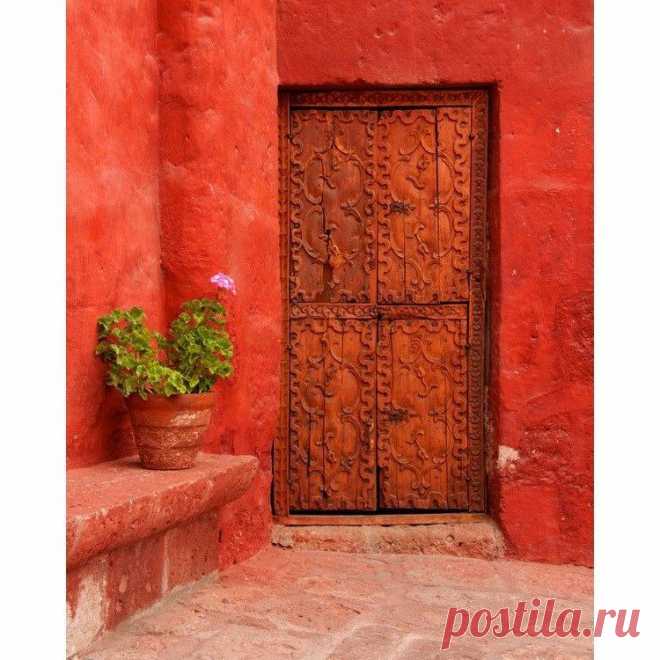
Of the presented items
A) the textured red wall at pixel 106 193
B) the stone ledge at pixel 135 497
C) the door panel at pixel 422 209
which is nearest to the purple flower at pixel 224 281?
the textured red wall at pixel 106 193

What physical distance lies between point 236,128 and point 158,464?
155 centimetres

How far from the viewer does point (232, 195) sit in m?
3.59

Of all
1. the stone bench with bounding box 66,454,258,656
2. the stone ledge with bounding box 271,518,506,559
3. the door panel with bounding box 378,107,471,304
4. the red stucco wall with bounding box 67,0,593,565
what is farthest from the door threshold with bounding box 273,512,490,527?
the door panel with bounding box 378,107,471,304

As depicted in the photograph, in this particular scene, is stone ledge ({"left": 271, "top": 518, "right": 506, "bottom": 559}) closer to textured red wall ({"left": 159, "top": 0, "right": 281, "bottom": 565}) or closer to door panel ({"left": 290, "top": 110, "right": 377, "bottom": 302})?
textured red wall ({"left": 159, "top": 0, "right": 281, "bottom": 565})

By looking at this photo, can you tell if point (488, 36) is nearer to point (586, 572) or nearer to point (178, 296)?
point (178, 296)

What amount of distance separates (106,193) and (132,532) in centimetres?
126

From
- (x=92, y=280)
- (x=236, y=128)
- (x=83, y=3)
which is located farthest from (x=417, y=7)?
(x=92, y=280)

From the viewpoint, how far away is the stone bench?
7.85 feet

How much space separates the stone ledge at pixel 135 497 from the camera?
91.2 inches

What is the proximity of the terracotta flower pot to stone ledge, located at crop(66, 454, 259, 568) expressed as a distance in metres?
0.05

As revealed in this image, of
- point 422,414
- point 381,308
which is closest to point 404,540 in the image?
point 422,414

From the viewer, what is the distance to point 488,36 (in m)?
3.99

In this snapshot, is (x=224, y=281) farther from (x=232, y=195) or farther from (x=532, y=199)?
(x=532, y=199)

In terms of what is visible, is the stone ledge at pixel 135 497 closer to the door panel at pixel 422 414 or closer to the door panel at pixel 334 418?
the door panel at pixel 334 418
